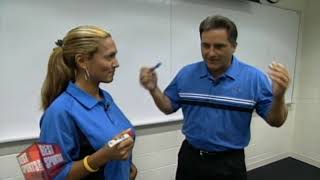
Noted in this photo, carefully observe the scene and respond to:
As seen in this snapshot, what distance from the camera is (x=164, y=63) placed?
257cm

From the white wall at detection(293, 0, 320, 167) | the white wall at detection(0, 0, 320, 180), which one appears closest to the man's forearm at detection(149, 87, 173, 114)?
the white wall at detection(0, 0, 320, 180)

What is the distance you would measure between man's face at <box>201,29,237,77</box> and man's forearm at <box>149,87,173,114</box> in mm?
345

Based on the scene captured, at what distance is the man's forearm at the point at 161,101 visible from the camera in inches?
67.1

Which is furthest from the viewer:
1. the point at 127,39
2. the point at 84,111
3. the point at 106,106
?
the point at 127,39

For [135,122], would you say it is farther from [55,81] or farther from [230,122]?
[55,81]

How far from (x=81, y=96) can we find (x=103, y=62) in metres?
0.17

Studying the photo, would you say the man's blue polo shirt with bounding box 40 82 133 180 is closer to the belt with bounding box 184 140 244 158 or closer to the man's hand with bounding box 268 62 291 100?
the belt with bounding box 184 140 244 158

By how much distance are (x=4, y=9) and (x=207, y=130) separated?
1.45 m

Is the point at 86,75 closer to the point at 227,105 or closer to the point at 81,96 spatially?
the point at 81,96

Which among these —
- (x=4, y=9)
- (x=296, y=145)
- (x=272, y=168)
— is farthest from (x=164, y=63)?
(x=296, y=145)

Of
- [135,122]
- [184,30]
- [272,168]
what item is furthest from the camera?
[272,168]

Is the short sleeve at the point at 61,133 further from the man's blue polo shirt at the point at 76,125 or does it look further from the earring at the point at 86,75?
the earring at the point at 86,75

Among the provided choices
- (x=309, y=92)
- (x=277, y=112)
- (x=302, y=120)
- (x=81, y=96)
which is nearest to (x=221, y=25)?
(x=277, y=112)

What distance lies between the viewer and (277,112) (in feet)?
4.68
